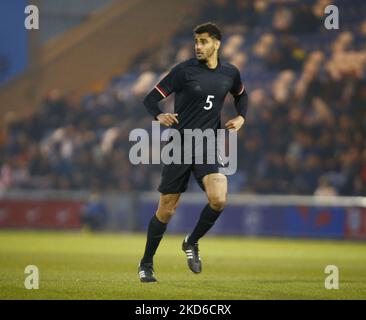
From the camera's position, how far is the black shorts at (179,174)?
9.50m

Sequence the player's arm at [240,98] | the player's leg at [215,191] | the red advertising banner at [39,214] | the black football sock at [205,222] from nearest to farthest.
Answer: the player's leg at [215,191] → the black football sock at [205,222] → the player's arm at [240,98] → the red advertising banner at [39,214]

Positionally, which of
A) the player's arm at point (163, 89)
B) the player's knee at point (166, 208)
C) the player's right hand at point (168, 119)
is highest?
the player's arm at point (163, 89)

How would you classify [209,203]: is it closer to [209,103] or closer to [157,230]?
[157,230]

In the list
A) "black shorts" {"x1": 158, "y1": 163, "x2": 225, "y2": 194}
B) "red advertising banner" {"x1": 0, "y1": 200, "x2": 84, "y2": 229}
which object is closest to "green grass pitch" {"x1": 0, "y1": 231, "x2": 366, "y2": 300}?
"black shorts" {"x1": 158, "y1": 163, "x2": 225, "y2": 194}

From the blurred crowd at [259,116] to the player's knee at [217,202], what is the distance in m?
10.9

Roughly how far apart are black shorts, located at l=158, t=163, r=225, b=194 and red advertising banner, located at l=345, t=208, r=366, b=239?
35.8 feet

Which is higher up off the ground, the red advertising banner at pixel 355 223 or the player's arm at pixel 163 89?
the red advertising banner at pixel 355 223

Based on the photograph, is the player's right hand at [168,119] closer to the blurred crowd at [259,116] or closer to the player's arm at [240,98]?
the player's arm at [240,98]

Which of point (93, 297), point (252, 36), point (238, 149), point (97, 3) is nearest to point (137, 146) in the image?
point (238, 149)

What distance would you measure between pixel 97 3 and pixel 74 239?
34.7ft

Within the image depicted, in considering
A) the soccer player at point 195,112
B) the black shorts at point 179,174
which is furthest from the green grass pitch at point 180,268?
the black shorts at point 179,174

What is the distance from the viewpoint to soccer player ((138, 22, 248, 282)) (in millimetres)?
9492

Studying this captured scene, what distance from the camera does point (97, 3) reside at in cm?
2798

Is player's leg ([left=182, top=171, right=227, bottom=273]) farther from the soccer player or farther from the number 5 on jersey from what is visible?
the number 5 on jersey
